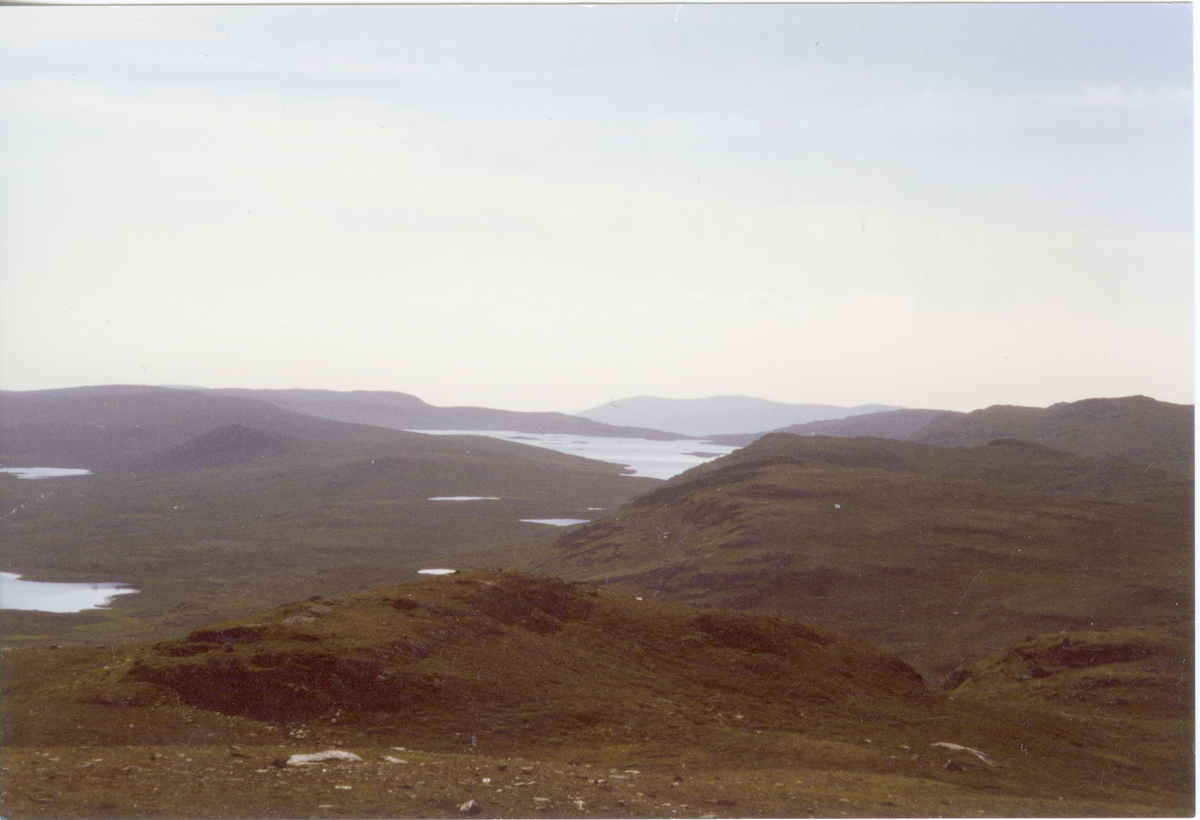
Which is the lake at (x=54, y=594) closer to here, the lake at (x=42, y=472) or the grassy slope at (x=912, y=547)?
the grassy slope at (x=912, y=547)

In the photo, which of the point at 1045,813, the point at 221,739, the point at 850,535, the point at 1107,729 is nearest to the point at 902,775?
the point at 1045,813

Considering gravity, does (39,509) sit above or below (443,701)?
below

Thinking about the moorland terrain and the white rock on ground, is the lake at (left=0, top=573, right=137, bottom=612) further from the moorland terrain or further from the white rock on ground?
the white rock on ground

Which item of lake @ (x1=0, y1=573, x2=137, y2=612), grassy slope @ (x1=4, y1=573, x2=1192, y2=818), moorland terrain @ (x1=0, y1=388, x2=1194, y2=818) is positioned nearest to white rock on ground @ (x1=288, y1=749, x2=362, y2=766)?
moorland terrain @ (x1=0, y1=388, x2=1194, y2=818)

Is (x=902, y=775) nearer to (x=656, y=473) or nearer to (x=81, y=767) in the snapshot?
(x=81, y=767)

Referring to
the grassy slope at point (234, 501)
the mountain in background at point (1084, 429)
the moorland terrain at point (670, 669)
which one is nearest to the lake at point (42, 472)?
the grassy slope at point (234, 501)

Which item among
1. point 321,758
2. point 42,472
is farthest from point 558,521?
point 321,758
